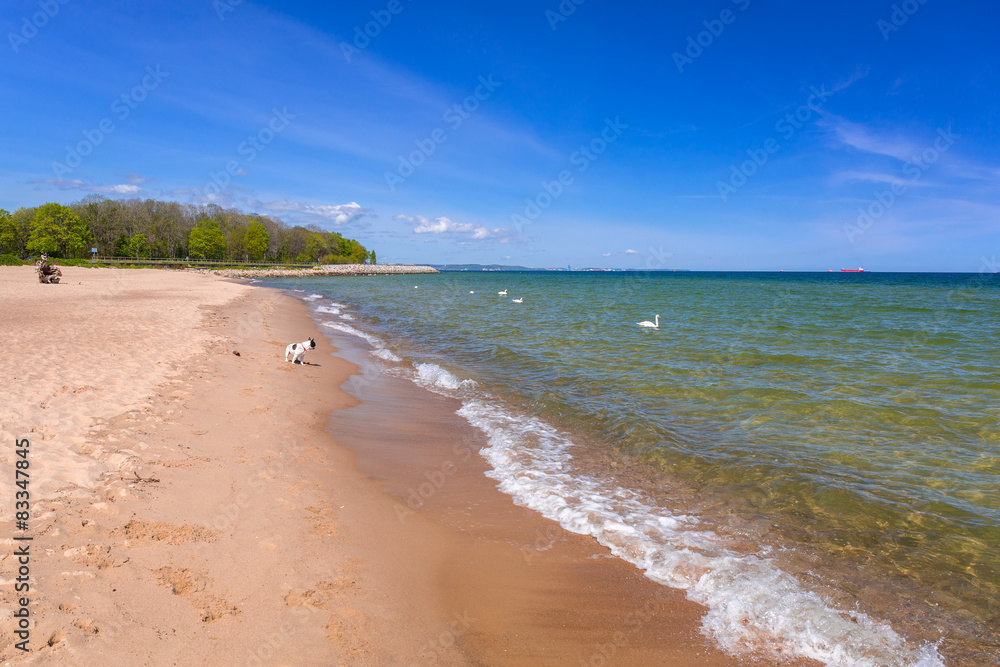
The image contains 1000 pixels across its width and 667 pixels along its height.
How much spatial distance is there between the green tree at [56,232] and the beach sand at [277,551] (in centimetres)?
8229

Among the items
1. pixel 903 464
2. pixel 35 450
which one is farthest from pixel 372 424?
pixel 903 464

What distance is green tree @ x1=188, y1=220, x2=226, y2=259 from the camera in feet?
288

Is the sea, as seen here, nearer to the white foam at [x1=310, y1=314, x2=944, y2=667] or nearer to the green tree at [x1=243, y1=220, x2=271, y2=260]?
the white foam at [x1=310, y1=314, x2=944, y2=667]

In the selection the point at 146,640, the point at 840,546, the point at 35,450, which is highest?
the point at 35,450

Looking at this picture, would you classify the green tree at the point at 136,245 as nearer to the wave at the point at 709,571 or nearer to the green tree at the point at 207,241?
the green tree at the point at 207,241

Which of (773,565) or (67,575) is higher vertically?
(67,575)

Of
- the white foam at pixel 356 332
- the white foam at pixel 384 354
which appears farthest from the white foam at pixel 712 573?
the white foam at pixel 356 332

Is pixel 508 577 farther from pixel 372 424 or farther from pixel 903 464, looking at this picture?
pixel 903 464

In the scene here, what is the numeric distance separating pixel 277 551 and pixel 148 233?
104 meters

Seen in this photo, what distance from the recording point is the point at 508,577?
420 centimetres

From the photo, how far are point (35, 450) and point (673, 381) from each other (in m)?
11.5

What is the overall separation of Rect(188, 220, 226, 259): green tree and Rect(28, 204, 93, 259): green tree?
18.8m

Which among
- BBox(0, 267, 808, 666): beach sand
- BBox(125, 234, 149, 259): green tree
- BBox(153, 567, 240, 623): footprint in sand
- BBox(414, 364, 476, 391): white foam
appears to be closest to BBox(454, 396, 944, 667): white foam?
BBox(0, 267, 808, 666): beach sand

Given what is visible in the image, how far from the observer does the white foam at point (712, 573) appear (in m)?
3.51
